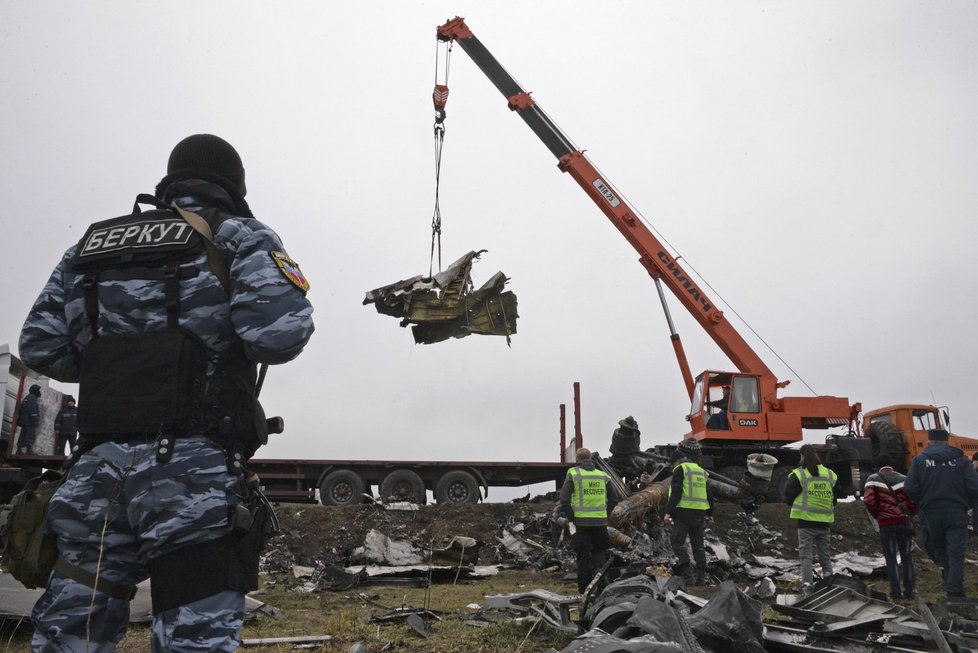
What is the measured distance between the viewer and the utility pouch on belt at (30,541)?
2.09 meters

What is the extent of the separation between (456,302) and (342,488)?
19.3 feet

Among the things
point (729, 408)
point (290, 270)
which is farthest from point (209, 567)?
point (729, 408)

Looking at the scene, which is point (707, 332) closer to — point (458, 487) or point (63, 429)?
point (458, 487)

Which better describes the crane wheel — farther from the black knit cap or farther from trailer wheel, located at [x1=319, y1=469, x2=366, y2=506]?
the black knit cap

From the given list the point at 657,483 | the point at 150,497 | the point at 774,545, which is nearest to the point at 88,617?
the point at 150,497

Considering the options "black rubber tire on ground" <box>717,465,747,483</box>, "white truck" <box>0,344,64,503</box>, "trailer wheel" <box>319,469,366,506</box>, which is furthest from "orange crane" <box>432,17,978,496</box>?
"white truck" <box>0,344,64,503</box>

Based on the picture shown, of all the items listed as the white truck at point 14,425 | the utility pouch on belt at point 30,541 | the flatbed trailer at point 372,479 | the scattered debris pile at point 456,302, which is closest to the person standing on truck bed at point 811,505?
the scattered debris pile at point 456,302

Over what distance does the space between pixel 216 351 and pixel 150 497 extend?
0.46 metres

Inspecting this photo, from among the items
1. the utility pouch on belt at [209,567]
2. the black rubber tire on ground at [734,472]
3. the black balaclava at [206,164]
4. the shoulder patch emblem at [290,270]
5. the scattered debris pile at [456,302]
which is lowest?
the black rubber tire on ground at [734,472]

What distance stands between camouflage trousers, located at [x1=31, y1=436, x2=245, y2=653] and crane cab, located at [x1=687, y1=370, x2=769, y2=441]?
529 inches

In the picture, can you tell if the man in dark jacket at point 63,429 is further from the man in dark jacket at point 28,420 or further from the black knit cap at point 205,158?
the black knit cap at point 205,158

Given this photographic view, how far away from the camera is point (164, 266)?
7.14 feet

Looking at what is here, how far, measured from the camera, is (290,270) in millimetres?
2287

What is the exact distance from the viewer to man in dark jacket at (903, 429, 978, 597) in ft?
23.3
